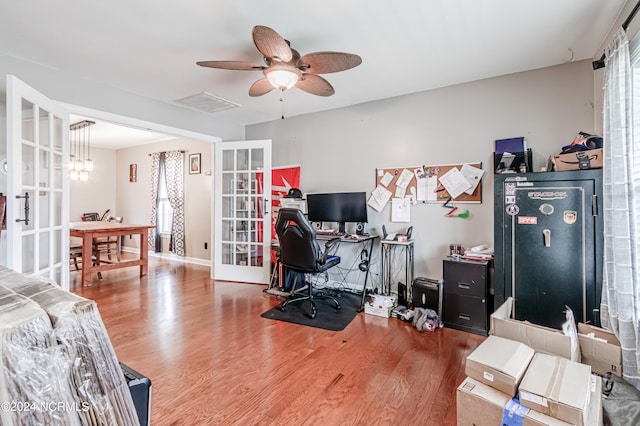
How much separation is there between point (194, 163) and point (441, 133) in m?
4.54

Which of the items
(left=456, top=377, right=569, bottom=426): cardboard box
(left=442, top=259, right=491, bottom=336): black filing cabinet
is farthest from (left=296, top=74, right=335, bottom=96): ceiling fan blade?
(left=456, top=377, right=569, bottom=426): cardboard box

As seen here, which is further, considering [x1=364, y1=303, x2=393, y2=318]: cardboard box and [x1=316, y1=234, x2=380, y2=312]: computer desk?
[x1=316, y1=234, x2=380, y2=312]: computer desk

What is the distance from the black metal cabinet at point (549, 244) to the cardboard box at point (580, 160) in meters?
0.06

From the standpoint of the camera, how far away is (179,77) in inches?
123

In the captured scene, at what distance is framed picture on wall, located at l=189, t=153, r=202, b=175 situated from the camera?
19.1 ft

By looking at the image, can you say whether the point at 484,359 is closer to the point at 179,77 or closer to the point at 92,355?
the point at 92,355

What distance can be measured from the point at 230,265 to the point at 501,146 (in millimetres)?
3722

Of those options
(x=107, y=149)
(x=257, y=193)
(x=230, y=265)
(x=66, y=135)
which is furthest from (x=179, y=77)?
(x=107, y=149)

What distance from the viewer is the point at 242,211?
448 centimetres

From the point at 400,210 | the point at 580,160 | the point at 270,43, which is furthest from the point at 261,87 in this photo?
the point at 580,160

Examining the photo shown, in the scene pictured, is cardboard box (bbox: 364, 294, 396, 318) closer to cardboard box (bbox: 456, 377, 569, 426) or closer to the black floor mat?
the black floor mat

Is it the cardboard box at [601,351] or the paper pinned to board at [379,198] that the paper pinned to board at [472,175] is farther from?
the cardboard box at [601,351]

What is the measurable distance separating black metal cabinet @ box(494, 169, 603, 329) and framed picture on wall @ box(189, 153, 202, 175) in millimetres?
5056

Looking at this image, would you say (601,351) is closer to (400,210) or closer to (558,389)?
(558,389)
